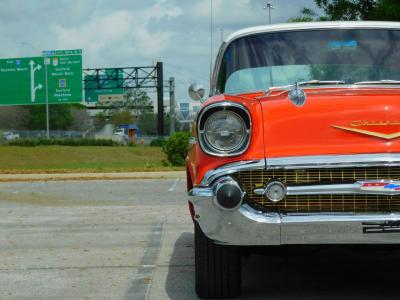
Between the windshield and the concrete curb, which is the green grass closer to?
the concrete curb

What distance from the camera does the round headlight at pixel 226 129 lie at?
4.22 m

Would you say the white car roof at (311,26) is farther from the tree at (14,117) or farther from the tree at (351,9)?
the tree at (14,117)

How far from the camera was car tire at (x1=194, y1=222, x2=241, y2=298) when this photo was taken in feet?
15.1

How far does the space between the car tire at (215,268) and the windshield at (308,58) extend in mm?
1302

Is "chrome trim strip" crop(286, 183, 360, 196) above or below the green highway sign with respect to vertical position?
below

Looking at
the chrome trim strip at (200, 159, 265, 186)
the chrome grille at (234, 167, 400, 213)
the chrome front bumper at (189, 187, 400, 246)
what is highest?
the chrome trim strip at (200, 159, 265, 186)

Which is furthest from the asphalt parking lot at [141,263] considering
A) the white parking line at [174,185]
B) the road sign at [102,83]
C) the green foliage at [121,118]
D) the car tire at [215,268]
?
the green foliage at [121,118]

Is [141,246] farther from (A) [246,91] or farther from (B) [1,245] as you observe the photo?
(A) [246,91]


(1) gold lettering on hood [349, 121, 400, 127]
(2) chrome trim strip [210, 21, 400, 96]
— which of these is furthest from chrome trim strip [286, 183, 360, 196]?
(2) chrome trim strip [210, 21, 400, 96]

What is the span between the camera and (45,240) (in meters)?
7.79

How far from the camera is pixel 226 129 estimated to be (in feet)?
13.9

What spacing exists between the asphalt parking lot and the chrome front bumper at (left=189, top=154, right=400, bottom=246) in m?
0.63

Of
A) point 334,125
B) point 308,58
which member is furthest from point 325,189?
point 308,58

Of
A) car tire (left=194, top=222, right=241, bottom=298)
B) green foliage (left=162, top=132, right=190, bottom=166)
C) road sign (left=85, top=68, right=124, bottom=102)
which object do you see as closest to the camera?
car tire (left=194, top=222, right=241, bottom=298)
